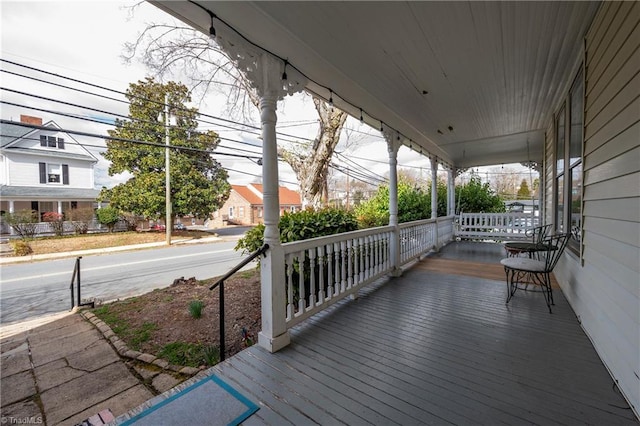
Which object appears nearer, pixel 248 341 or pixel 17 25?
pixel 248 341

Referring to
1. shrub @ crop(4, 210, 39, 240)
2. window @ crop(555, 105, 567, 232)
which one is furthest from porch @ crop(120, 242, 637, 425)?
shrub @ crop(4, 210, 39, 240)

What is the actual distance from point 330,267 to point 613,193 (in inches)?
94.5

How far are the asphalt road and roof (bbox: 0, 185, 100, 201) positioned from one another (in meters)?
8.80

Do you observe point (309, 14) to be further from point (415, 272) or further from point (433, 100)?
point (415, 272)

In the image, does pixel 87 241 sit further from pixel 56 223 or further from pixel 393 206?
pixel 393 206

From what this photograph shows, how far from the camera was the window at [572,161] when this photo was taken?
9.48 ft

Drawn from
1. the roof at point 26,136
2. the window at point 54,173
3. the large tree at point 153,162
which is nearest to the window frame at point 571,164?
the large tree at point 153,162

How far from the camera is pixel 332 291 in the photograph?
330 centimetres

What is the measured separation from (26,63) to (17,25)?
2.51 metres

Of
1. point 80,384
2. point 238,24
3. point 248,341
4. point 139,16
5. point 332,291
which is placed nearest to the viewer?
A: point 238,24

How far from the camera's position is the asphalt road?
5277mm

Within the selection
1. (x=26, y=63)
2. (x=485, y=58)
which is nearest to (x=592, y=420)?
(x=485, y=58)

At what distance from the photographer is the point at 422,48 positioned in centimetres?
256

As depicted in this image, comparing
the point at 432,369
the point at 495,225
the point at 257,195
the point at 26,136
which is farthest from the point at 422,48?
the point at 257,195
